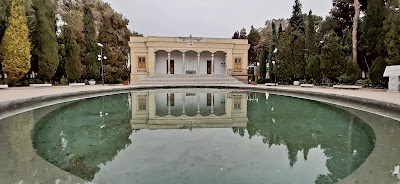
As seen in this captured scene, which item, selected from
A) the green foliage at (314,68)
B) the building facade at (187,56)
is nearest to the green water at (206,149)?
the green foliage at (314,68)

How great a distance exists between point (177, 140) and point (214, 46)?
23.9 m

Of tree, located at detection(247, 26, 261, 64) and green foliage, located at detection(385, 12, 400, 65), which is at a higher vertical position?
tree, located at detection(247, 26, 261, 64)

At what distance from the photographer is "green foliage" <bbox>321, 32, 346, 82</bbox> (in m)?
16.9

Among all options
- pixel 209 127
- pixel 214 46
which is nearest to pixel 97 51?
pixel 214 46

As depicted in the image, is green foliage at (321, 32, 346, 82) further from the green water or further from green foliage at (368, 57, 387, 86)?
the green water

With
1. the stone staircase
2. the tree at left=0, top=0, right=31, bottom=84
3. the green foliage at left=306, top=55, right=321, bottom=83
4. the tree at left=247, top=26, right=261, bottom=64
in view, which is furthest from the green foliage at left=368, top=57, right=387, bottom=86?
the tree at left=247, top=26, right=261, bottom=64

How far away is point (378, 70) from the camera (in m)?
14.0

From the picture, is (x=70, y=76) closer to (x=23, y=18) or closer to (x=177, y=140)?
(x=23, y=18)

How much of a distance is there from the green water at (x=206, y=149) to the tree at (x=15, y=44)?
13.1 metres

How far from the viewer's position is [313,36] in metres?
19.8

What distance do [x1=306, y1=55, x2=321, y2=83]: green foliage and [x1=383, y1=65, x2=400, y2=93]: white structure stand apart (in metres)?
6.44

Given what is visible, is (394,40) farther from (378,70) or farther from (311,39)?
(311,39)

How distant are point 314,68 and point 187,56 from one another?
46.7 feet

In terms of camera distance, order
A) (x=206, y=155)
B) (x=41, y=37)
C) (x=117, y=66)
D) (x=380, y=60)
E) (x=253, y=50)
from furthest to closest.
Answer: (x=253, y=50), (x=117, y=66), (x=41, y=37), (x=380, y=60), (x=206, y=155)
